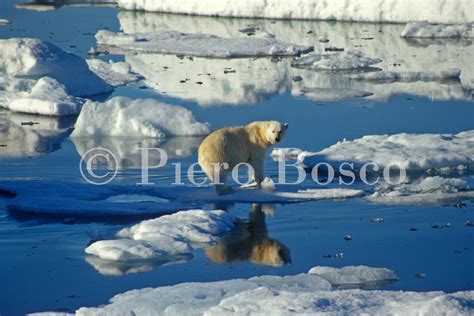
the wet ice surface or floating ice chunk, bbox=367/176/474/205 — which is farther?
floating ice chunk, bbox=367/176/474/205

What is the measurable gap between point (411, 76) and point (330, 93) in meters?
1.57

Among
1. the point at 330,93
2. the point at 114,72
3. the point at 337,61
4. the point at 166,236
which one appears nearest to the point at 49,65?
the point at 114,72

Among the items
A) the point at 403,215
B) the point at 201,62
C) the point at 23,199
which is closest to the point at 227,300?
the point at 403,215

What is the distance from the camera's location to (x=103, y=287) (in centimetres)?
621

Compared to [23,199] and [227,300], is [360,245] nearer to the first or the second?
[227,300]

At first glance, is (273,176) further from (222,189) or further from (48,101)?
(48,101)

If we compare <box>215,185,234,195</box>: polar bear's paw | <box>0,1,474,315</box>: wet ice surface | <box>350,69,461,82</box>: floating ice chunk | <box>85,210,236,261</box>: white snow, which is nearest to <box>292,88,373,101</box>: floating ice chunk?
<box>0,1,474,315</box>: wet ice surface

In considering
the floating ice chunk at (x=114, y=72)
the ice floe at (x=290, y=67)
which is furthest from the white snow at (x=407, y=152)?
the floating ice chunk at (x=114, y=72)

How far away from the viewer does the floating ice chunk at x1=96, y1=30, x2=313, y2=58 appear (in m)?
16.5

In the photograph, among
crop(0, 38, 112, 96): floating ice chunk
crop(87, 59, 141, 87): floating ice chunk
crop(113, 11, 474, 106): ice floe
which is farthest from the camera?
crop(87, 59, 141, 87): floating ice chunk

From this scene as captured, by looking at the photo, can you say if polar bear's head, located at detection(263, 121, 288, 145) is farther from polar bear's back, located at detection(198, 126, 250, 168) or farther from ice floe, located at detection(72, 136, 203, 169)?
ice floe, located at detection(72, 136, 203, 169)

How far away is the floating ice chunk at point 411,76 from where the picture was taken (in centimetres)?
1396

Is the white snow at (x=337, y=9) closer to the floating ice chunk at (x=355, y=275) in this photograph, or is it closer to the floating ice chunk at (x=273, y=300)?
the floating ice chunk at (x=355, y=275)

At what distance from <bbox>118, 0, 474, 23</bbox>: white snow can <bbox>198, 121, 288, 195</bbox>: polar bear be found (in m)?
10.8
